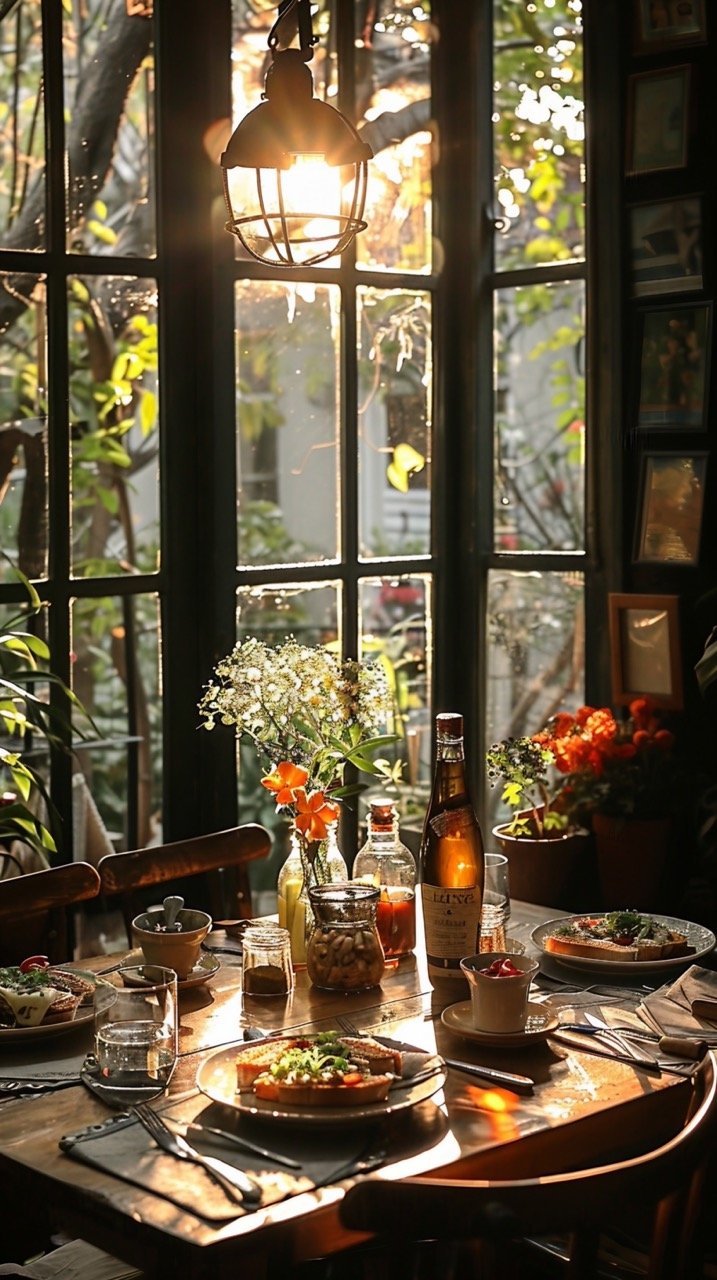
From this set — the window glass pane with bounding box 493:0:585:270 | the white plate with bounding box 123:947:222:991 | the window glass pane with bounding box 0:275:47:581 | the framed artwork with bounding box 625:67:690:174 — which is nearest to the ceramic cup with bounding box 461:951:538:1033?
the white plate with bounding box 123:947:222:991

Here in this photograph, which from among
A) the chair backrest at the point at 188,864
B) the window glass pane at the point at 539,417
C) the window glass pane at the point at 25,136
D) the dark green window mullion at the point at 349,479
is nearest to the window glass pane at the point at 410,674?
the dark green window mullion at the point at 349,479

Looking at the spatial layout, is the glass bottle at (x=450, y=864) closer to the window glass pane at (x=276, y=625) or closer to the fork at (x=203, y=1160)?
the fork at (x=203, y=1160)

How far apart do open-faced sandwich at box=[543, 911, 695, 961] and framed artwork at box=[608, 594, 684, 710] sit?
2.72ft

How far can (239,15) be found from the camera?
3.14 metres

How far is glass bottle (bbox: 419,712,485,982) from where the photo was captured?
2.13m

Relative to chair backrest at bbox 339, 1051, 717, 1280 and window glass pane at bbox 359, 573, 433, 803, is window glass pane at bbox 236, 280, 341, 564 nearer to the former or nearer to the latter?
window glass pane at bbox 359, 573, 433, 803

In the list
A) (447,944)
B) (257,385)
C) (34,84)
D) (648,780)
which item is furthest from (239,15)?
(447,944)

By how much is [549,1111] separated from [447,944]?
1.43 feet

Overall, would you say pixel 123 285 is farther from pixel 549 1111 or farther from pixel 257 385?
pixel 549 1111

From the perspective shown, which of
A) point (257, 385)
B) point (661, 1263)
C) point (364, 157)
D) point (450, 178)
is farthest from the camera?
point (450, 178)

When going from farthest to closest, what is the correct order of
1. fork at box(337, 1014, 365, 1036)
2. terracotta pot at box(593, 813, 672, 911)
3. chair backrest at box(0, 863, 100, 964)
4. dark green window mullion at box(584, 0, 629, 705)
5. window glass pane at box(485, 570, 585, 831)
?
window glass pane at box(485, 570, 585, 831), dark green window mullion at box(584, 0, 629, 705), terracotta pot at box(593, 813, 672, 911), chair backrest at box(0, 863, 100, 964), fork at box(337, 1014, 365, 1036)

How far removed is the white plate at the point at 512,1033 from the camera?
6.21 feet

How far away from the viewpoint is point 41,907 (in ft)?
7.60

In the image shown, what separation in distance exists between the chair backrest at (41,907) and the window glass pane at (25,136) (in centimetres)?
110
